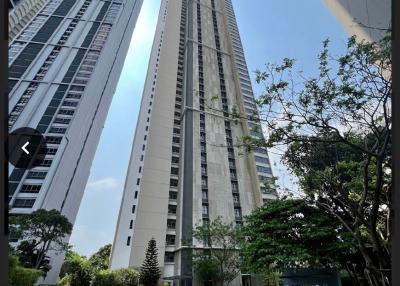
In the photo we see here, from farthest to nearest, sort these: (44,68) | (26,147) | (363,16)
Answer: (44,68) < (363,16) < (26,147)

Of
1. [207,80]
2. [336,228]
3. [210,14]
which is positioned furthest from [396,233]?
[210,14]

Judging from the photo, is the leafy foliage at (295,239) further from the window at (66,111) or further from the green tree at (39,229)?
the window at (66,111)

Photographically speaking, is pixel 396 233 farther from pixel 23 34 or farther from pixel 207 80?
pixel 23 34

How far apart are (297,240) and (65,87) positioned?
48.6 meters

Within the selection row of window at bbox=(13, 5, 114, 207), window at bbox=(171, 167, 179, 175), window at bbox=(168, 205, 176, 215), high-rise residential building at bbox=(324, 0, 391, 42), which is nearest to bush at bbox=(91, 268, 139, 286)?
window at bbox=(168, 205, 176, 215)

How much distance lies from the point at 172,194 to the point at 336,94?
29.6 m

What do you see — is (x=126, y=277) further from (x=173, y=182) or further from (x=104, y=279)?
(x=173, y=182)

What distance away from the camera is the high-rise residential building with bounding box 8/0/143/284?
38.9 meters

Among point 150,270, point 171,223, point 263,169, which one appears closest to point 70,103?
Answer: point 171,223

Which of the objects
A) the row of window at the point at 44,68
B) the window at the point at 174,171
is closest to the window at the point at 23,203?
the row of window at the point at 44,68

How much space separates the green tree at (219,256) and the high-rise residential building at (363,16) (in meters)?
18.4

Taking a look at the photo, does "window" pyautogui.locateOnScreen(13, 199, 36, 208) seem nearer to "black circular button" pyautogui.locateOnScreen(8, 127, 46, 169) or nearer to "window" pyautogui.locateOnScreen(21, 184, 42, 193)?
"window" pyautogui.locateOnScreen(21, 184, 42, 193)

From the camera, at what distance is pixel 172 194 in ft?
113

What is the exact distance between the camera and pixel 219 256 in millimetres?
23797
